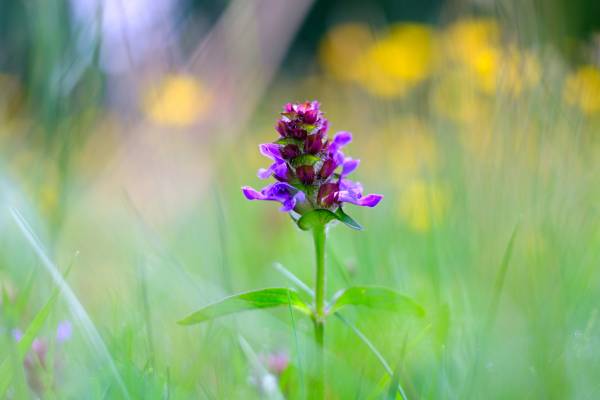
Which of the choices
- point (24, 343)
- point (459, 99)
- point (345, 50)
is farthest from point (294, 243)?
point (345, 50)

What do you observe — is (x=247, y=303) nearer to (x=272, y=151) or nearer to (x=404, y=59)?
(x=272, y=151)

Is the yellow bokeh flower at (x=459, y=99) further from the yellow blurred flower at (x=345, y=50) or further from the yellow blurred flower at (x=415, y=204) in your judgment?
the yellow blurred flower at (x=345, y=50)

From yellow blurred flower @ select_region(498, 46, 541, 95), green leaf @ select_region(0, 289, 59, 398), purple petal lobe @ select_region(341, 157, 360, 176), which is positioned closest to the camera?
green leaf @ select_region(0, 289, 59, 398)

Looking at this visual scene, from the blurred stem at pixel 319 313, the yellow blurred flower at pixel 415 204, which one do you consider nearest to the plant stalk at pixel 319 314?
the blurred stem at pixel 319 313

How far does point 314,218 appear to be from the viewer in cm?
69

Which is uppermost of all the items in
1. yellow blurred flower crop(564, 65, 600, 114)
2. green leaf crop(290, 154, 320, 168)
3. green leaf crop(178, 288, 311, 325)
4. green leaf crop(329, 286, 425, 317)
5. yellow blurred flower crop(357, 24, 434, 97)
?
yellow blurred flower crop(357, 24, 434, 97)

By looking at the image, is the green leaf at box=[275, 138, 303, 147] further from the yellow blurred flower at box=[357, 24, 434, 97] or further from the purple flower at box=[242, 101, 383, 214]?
the yellow blurred flower at box=[357, 24, 434, 97]

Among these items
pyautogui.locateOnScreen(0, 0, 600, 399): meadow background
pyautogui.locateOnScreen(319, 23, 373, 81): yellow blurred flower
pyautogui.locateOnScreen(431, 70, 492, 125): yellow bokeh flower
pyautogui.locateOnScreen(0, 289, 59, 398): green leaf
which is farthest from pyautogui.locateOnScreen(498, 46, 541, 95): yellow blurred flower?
pyautogui.locateOnScreen(319, 23, 373, 81): yellow blurred flower

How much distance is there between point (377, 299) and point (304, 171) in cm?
16

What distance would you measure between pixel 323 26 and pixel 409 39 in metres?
3.47

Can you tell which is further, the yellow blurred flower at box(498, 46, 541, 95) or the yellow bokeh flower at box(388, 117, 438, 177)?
the yellow bokeh flower at box(388, 117, 438, 177)

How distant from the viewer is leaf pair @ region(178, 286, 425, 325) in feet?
2.15

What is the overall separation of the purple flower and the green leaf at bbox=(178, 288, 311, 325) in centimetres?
9

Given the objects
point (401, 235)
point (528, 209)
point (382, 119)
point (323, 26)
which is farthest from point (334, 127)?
point (323, 26)
